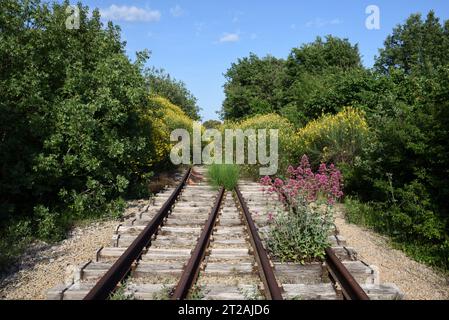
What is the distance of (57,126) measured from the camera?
27.2 ft

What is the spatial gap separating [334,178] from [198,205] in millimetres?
3493

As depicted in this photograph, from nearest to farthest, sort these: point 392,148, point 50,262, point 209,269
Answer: point 209,269 → point 50,262 → point 392,148

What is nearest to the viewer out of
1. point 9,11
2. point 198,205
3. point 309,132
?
point 9,11

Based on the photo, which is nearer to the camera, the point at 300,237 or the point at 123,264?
the point at 123,264

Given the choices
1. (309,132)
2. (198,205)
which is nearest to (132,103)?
(198,205)

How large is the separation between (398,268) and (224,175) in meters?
6.22

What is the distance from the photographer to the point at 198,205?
9.14m

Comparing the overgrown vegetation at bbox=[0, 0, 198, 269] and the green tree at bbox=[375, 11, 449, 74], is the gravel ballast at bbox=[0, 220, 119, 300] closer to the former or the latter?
the overgrown vegetation at bbox=[0, 0, 198, 269]

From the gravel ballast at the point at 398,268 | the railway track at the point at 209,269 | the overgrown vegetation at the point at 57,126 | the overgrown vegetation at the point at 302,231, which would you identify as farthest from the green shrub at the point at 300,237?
the overgrown vegetation at the point at 57,126

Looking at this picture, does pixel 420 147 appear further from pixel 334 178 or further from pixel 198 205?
pixel 198 205

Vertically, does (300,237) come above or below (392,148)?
below

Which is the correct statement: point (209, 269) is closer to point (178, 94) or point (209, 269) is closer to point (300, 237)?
point (300, 237)

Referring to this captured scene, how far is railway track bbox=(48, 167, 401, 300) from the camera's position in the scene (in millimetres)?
4570

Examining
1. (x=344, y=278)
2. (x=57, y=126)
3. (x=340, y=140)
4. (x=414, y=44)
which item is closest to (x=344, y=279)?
(x=344, y=278)
